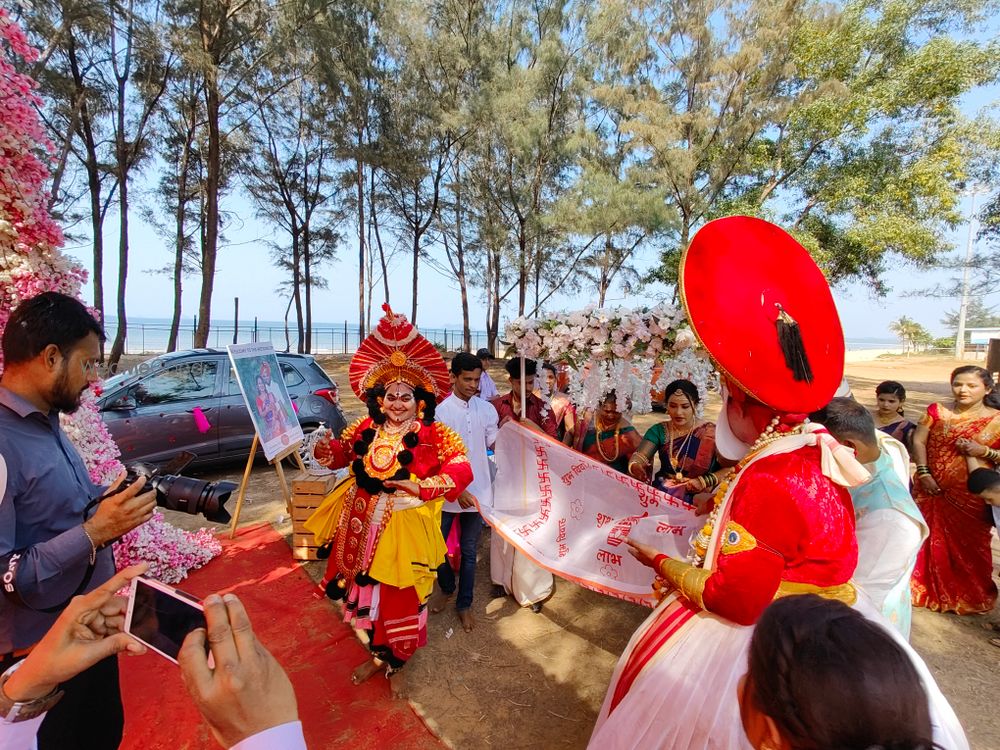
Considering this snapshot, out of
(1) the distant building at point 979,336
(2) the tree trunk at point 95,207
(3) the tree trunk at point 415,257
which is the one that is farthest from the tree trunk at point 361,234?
(1) the distant building at point 979,336

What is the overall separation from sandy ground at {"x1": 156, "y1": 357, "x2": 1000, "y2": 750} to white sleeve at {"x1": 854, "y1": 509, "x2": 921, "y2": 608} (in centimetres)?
137

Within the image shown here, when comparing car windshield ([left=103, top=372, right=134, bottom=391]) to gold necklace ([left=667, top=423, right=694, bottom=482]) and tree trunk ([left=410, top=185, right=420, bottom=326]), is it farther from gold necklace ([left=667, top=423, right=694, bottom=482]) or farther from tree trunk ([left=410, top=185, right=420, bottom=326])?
tree trunk ([left=410, top=185, right=420, bottom=326])

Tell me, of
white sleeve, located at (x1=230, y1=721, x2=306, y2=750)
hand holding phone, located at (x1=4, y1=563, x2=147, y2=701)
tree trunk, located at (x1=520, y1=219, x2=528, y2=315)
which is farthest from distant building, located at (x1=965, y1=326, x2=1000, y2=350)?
hand holding phone, located at (x1=4, y1=563, x2=147, y2=701)

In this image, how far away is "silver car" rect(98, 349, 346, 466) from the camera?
6.14 metres

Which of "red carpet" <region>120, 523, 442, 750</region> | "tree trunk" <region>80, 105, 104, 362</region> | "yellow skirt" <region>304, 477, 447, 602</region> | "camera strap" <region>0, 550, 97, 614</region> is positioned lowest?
"red carpet" <region>120, 523, 442, 750</region>

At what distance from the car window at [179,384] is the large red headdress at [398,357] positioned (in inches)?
192

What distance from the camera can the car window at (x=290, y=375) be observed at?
7672 millimetres

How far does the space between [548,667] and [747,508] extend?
2168 millimetres

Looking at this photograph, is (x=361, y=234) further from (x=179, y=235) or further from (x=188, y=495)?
(x=188, y=495)

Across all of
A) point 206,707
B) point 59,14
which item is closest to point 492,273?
point 59,14

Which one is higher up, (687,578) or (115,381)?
(115,381)

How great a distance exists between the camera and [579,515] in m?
3.44

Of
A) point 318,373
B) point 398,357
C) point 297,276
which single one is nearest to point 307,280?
point 297,276

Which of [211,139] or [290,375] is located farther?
[211,139]
